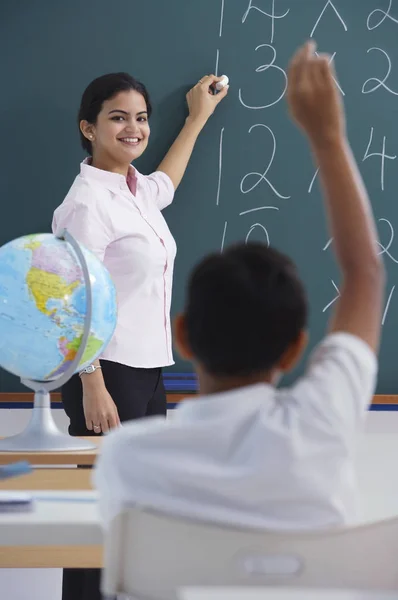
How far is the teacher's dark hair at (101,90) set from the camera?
2.54m

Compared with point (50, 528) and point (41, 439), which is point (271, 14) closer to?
point (41, 439)

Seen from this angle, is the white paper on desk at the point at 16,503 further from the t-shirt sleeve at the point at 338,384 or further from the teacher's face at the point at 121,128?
the teacher's face at the point at 121,128

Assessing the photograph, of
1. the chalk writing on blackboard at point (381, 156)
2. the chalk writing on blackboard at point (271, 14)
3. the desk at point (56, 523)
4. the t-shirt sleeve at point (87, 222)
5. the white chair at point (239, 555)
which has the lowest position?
the desk at point (56, 523)

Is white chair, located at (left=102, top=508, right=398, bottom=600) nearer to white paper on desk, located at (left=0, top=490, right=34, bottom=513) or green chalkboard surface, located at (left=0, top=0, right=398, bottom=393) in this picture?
white paper on desk, located at (left=0, top=490, right=34, bottom=513)

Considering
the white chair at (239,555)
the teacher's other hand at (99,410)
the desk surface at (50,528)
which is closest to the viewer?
the white chair at (239,555)

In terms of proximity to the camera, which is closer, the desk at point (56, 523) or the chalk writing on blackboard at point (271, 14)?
the desk at point (56, 523)

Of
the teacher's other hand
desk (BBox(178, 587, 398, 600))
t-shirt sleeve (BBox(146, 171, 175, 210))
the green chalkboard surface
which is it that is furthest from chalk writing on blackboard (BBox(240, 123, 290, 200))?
desk (BBox(178, 587, 398, 600))

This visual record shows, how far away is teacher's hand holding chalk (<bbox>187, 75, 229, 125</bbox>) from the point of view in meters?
2.91

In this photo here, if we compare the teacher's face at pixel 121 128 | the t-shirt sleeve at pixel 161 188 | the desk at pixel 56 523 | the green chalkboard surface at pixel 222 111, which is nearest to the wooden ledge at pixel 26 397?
the green chalkboard surface at pixel 222 111

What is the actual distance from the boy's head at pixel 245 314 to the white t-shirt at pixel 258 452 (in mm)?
53

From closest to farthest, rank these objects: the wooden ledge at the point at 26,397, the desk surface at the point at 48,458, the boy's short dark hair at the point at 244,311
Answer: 1. the boy's short dark hair at the point at 244,311
2. the desk surface at the point at 48,458
3. the wooden ledge at the point at 26,397

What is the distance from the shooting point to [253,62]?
298cm

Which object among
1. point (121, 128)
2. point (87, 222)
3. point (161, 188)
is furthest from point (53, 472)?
point (161, 188)

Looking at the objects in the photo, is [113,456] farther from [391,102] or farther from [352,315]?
[391,102]
